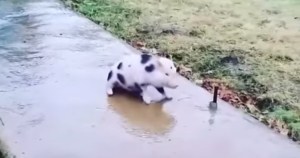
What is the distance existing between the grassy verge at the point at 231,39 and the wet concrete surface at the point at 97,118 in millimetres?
375

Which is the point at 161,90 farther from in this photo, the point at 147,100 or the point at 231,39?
the point at 231,39

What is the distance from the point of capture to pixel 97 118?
4398mm

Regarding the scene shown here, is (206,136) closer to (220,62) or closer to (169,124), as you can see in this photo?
(169,124)

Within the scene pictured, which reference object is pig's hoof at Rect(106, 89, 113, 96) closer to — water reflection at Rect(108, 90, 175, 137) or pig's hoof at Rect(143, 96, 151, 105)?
water reflection at Rect(108, 90, 175, 137)

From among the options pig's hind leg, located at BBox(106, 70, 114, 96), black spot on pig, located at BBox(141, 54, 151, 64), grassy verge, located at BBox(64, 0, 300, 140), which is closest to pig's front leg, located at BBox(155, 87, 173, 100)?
black spot on pig, located at BBox(141, 54, 151, 64)

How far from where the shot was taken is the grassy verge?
500cm

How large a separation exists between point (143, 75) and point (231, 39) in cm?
205

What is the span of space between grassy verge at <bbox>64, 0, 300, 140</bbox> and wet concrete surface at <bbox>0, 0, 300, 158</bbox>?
375 millimetres

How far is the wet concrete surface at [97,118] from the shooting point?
13.0 feet

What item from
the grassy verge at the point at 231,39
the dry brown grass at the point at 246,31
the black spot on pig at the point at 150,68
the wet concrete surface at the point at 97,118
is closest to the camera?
the wet concrete surface at the point at 97,118

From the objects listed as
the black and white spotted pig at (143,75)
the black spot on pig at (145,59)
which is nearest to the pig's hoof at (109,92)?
the black and white spotted pig at (143,75)

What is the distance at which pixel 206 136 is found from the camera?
13.7 feet

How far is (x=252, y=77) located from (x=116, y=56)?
1338mm

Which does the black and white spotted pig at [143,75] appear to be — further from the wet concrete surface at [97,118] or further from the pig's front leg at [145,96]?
the wet concrete surface at [97,118]
